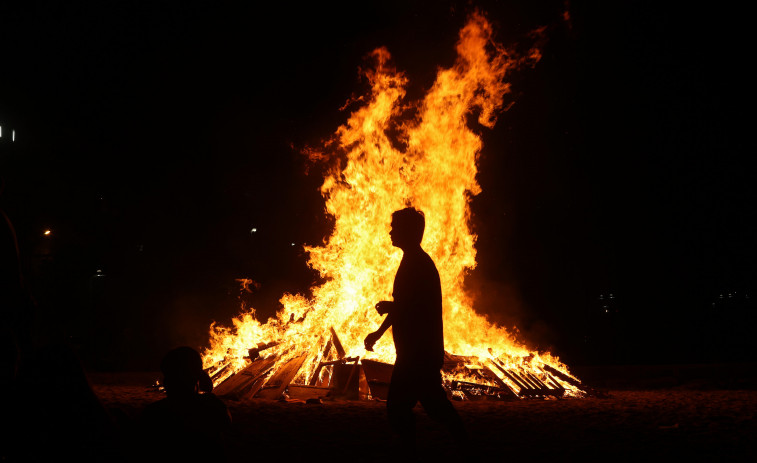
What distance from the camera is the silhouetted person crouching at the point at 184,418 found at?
8.56 feet

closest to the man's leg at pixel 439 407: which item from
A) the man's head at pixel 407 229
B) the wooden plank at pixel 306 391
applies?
the man's head at pixel 407 229

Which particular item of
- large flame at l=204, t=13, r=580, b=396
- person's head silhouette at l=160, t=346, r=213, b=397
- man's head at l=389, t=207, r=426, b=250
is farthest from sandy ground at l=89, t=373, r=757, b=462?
large flame at l=204, t=13, r=580, b=396

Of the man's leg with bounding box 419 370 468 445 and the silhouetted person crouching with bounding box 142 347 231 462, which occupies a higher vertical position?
the man's leg with bounding box 419 370 468 445

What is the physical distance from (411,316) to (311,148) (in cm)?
1039

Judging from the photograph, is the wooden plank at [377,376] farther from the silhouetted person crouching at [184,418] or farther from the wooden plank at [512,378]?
the silhouetted person crouching at [184,418]

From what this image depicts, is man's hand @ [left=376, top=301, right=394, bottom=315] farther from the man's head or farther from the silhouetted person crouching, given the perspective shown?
the silhouetted person crouching

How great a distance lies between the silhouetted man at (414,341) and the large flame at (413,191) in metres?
6.11

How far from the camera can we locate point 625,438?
217 inches

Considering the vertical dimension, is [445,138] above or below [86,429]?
above

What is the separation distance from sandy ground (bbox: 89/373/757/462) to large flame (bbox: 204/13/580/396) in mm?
2866

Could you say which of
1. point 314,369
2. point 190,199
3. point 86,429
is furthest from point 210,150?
point 86,429

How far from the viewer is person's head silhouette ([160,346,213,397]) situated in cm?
276

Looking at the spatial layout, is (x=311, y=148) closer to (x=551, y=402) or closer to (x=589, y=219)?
(x=551, y=402)

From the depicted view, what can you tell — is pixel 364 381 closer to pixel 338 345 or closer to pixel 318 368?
pixel 318 368
